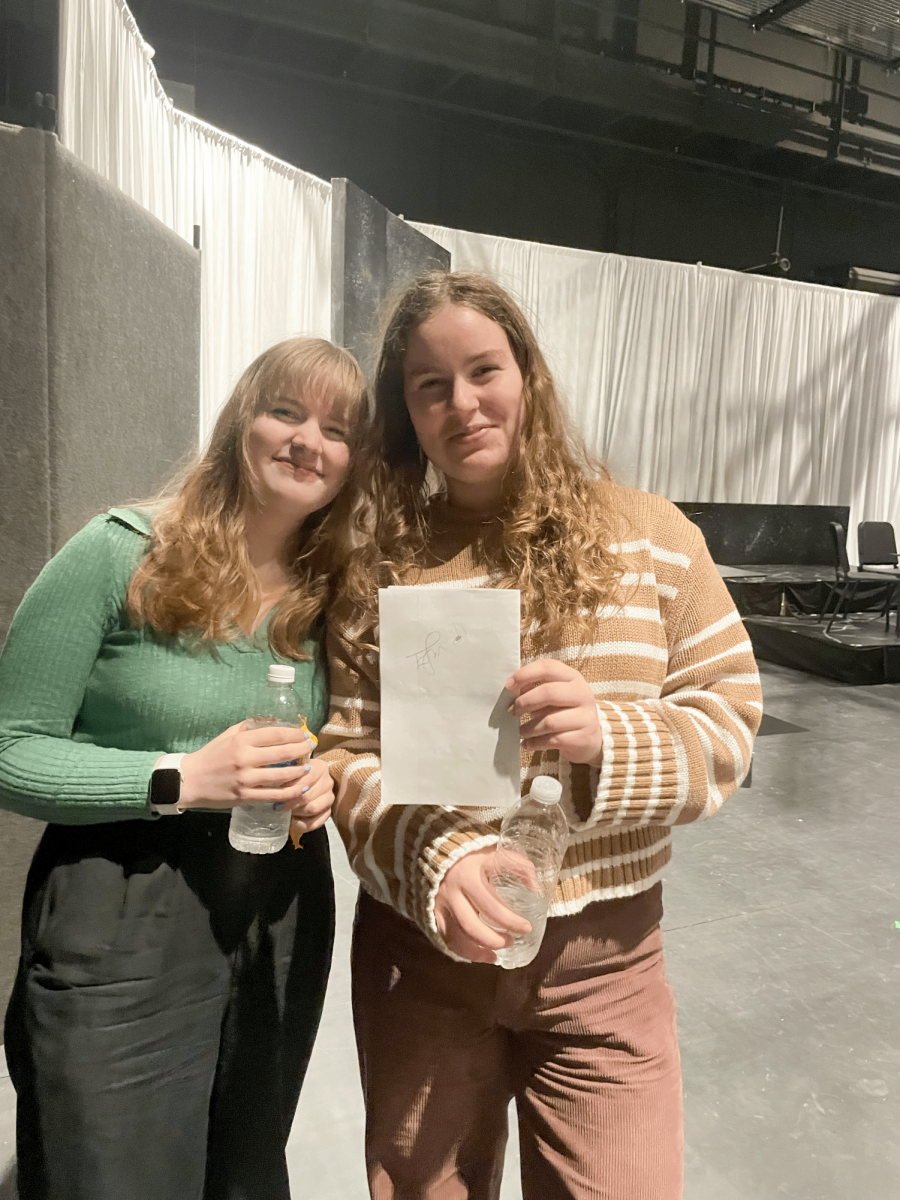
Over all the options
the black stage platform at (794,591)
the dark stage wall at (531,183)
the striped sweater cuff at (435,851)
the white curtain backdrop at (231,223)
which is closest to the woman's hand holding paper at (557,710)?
the striped sweater cuff at (435,851)

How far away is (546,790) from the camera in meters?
0.79

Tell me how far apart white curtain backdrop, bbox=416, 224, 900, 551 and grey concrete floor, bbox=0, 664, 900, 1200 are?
532cm

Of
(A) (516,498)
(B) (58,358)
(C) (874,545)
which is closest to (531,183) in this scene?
(C) (874,545)

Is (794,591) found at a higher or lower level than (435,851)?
lower

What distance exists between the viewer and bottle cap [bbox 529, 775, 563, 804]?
2.60 feet

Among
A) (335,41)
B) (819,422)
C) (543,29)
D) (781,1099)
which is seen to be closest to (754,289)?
(819,422)

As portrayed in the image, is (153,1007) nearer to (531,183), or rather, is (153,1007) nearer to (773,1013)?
(773,1013)

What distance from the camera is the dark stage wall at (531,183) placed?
710cm

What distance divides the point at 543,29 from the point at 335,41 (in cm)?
167

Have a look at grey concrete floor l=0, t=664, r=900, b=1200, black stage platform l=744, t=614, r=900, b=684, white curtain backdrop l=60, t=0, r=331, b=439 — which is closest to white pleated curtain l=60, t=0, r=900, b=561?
white curtain backdrop l=60, t=0, r=331, b=439

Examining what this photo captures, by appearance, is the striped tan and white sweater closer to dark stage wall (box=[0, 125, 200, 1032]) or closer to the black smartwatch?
the black smartwatch

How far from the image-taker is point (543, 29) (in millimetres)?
6484
